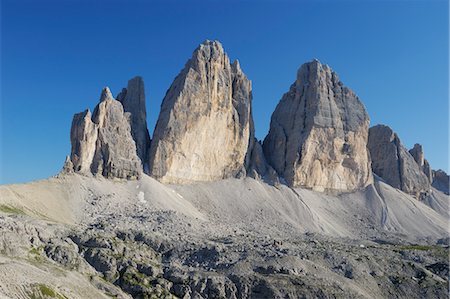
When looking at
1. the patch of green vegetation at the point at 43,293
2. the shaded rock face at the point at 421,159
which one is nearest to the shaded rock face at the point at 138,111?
the patch of green vegetation at the point at 43,293

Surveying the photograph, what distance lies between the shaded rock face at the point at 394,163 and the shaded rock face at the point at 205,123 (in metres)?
53.4

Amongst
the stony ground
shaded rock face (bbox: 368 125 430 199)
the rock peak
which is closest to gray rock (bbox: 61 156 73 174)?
the stony ground

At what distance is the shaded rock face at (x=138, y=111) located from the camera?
11562 centimetres

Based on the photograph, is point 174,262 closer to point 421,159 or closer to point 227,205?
point 227,205

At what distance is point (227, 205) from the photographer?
10900cm

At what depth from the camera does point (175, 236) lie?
7362cm

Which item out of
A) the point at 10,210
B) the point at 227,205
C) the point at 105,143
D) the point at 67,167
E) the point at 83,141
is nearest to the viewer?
the point at 10,210

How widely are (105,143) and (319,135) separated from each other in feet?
209

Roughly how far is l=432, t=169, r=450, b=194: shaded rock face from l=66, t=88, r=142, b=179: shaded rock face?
416 ft

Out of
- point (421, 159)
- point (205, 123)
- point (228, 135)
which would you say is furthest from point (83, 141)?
point (421, 159)

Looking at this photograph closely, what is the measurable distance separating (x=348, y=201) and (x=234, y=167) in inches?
1392

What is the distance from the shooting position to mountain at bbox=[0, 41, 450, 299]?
2249 inches

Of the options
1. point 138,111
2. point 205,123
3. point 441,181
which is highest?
point 441,181

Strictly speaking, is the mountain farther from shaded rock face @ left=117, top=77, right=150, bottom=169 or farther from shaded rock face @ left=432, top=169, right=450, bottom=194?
shaded rock face @ left=432, top=169, right=450, bottom=194
